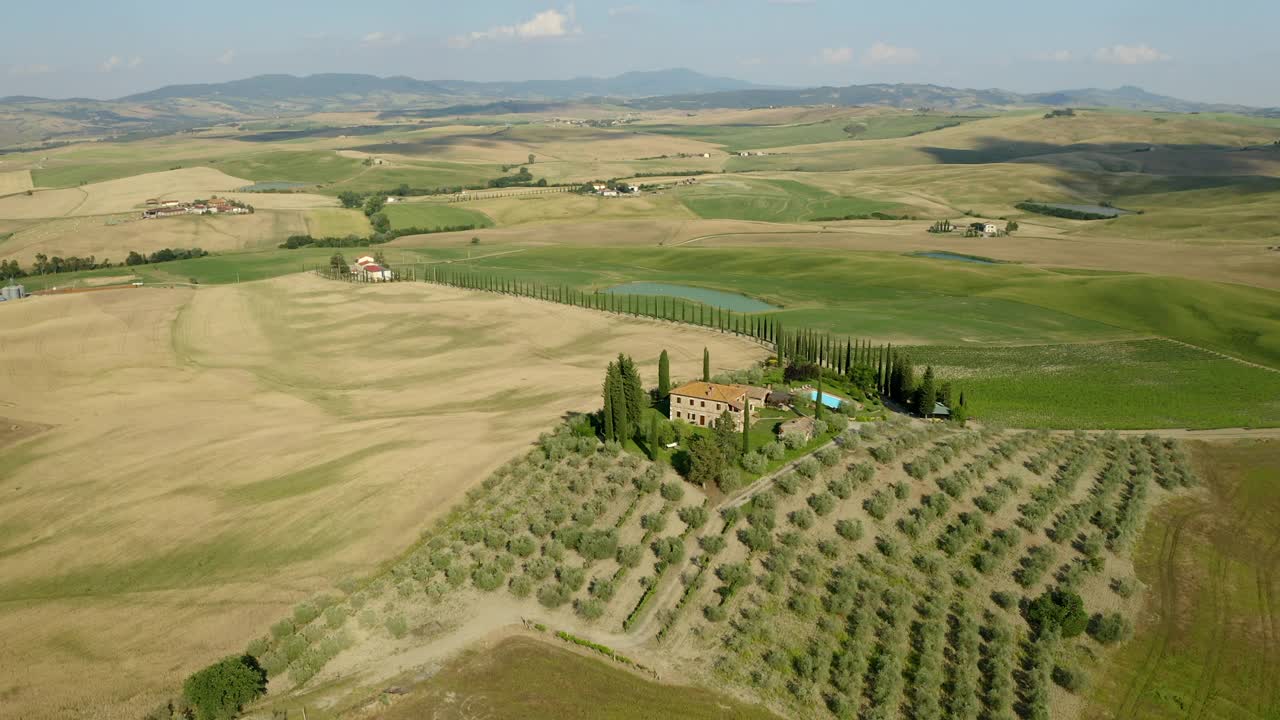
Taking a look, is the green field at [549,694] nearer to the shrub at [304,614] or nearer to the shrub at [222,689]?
the shrub at [222,689]

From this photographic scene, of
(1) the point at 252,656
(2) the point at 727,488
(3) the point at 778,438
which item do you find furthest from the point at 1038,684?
(1) the point at 252,656

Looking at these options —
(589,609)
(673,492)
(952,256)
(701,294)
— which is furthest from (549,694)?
(952,256)

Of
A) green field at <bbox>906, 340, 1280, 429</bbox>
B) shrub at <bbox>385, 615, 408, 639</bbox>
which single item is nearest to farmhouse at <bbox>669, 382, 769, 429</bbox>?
green field at <bbox>906, 340, 1280, 429</bbox>

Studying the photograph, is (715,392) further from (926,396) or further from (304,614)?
(304,614)

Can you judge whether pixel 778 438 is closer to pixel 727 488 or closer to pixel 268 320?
pixel 727 488

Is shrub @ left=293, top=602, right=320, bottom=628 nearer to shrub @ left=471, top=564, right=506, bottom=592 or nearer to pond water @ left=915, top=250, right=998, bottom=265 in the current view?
shrub @ left=471, top=564, right=506, bottom=592

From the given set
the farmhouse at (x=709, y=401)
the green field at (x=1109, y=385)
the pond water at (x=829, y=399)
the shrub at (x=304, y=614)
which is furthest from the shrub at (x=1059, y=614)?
the shrub at (x=304, y=614)
